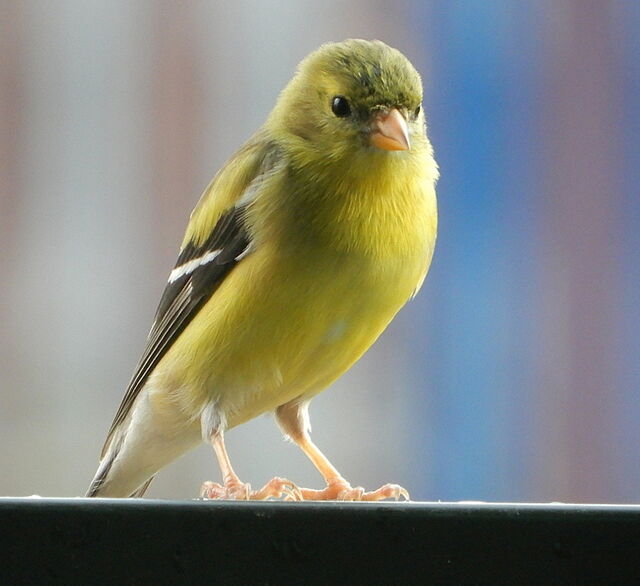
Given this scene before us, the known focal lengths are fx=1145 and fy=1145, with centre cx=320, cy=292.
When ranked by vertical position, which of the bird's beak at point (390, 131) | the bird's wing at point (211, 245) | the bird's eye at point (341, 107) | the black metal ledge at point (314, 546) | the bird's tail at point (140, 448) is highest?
the bird's eye at point (341, 107)

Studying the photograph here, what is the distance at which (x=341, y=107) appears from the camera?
6.91 feet

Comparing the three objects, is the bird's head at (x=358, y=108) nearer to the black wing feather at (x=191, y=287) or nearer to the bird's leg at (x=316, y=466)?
the black wing feather at (x=191, y=287)

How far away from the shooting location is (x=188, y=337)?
7.20 feet

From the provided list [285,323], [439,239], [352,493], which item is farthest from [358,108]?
[439,239]

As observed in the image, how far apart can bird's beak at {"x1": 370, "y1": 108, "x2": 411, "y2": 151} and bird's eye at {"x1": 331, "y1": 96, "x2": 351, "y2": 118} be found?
0.08m

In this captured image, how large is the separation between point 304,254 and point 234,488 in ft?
1.61

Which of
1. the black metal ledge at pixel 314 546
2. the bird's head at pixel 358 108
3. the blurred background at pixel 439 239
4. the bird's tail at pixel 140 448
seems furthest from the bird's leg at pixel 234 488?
the blurred background at pixel 439 239

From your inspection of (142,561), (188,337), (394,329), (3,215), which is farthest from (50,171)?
(142,561)

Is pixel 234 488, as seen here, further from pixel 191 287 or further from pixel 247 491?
pixel 191 287

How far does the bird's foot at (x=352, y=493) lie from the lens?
2104mm

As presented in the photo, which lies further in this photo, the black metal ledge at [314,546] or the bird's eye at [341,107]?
the bird's eye at [341,107]

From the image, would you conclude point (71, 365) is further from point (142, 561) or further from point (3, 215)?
point (142, 561)

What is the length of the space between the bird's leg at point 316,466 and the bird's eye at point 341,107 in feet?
2.07

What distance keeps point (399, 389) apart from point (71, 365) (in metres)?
1.65
